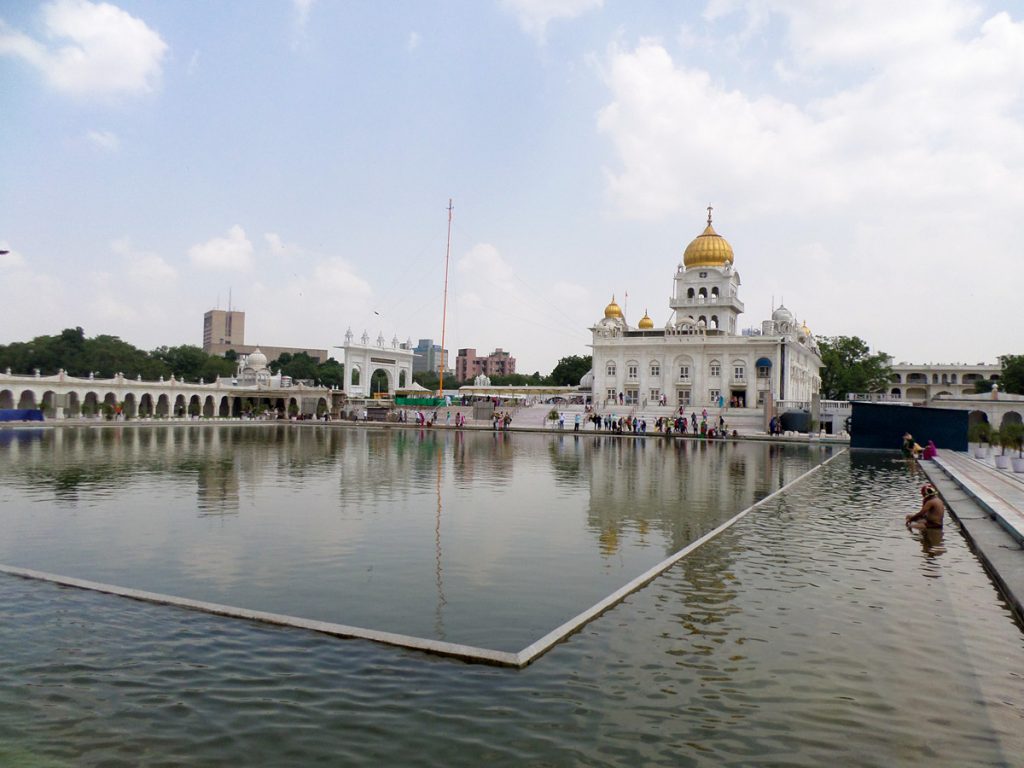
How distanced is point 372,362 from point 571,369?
31.9m

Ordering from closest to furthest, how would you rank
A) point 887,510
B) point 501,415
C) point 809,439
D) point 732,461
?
point 887,510, point 732,461, point 809,439, point 501,415

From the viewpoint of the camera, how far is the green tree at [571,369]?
10419cm

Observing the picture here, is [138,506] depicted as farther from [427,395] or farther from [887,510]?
[427,395]

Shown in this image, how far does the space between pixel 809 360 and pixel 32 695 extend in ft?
241

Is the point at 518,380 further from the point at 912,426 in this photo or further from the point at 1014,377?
the point at 912,426

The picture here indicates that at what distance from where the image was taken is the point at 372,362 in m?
82.1

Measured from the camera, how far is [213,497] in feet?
51.8

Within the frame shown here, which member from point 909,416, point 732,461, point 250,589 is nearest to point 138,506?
point 250,589

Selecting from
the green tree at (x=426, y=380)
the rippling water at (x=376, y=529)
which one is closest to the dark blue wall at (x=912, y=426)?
the rippling water at (x=376, y=529)

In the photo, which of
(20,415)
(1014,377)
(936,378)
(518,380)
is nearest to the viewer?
(20,415)

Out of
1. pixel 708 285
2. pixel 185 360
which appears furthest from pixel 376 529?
pixel 185 360

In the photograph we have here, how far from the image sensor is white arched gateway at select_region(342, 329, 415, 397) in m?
78.8

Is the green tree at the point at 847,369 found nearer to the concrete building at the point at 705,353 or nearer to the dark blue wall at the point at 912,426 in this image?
the concrete building at the point at 705,353

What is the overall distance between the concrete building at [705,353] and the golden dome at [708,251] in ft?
0.29
